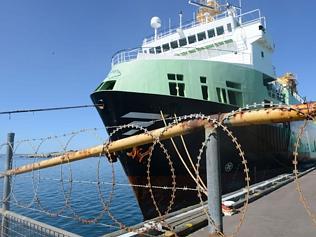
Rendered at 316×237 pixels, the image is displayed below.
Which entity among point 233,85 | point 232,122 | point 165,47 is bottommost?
point 232,122

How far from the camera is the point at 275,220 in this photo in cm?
770

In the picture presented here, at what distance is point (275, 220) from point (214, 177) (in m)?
5.50

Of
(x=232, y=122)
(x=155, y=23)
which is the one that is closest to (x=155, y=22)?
(x=155, y=23)

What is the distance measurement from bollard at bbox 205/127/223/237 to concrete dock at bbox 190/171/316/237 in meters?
3.38

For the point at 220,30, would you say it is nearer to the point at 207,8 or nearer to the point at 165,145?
the point at 207,8

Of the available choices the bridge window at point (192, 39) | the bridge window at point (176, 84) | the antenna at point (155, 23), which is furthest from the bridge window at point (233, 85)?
the antenna at point (155, 23)

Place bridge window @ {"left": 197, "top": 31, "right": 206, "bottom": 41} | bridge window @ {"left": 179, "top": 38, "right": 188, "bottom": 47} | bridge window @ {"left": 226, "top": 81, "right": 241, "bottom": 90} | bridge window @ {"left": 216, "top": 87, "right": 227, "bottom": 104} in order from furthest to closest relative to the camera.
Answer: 1. bridge window @ {"left": 179, "top": 38, "right": 188, "bottom": 47}
2. bridge window @ {"left": 197, "top": 31, "right": 206, "bottom": 41}
3. bridge window @ {"left": 226, "top": 81, "right": 241, "bottom": 90}
4. bridge window @ {"left": 216, "top": 87, "right": 227, "bottom": 104}

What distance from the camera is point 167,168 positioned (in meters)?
15.3

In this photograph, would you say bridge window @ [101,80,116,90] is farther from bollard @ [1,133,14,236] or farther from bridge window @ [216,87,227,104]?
bollard @ [1,133,14,236]

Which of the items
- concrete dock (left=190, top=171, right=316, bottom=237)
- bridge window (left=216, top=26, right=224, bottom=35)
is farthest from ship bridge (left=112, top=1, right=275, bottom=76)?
concrete dock (left=190, top=171, right=316, bottom=237)

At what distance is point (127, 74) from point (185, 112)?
3501 millimetres

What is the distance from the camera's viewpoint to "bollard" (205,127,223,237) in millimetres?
3023

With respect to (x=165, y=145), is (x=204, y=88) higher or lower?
higher

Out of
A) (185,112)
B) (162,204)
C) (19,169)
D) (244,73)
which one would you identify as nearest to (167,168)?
(162,204)
